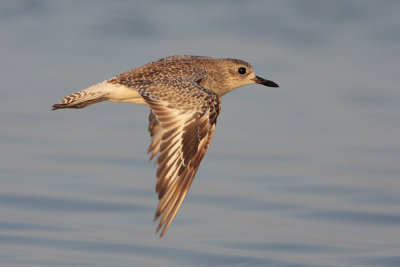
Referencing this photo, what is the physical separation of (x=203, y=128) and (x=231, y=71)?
3.18m

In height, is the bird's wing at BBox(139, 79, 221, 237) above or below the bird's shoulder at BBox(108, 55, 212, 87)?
below

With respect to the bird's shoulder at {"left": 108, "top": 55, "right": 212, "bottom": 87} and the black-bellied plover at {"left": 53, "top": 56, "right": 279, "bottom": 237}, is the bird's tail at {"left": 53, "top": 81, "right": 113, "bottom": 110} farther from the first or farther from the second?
the bird's shoulder at {"left": 108, "top": 55, "right": 212, "bottom": 87}

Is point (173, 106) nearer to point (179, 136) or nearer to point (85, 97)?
point (179, 136)

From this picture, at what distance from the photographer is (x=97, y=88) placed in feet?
53.4

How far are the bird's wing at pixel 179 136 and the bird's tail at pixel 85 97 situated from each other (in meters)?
0.90

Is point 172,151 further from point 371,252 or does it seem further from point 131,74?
point 371,252

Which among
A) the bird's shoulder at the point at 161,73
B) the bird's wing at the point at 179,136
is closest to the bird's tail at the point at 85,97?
the bird's shoulder at the point at 161,73

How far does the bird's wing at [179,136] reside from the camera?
46.8ft

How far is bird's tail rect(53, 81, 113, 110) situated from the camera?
16000 millimetres

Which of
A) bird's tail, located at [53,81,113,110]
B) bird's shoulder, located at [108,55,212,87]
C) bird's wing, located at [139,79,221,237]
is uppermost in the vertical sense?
bird's shoulder, located at [108,55,212,87]

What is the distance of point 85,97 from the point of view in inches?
631

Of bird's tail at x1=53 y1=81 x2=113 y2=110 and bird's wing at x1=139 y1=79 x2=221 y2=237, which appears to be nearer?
bird's wing at x1=139 y1=79 x2=221 y2=237

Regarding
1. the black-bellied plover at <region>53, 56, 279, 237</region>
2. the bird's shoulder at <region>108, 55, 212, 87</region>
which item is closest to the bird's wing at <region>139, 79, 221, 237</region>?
the black-bellied plover at <region>53, 56, 279, 237</region>

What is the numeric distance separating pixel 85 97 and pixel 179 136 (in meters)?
1.84
